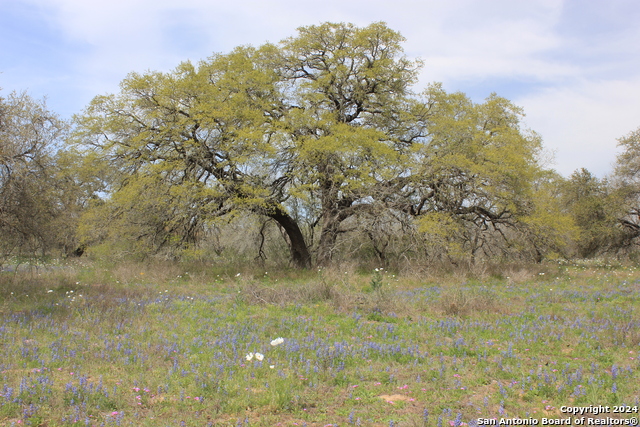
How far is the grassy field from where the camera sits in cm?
448

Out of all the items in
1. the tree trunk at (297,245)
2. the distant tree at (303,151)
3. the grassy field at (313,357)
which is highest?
the distant tree at (303,151)

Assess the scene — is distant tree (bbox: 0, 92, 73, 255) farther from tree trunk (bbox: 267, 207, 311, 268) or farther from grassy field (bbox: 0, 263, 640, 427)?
tree trunk (bbox: 267, 207, 311, 268)

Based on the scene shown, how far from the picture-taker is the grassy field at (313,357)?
4.48m

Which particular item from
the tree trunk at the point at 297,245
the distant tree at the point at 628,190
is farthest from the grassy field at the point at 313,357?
the distant tree at the point at 628,190

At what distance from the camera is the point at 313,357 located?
20.0ft

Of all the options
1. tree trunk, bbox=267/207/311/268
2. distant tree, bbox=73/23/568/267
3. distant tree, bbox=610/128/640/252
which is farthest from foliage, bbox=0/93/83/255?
distant tree, bbox=610/128/640/252

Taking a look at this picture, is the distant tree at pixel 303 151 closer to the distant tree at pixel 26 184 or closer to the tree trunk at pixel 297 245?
the tree trunk at pixel 297 245

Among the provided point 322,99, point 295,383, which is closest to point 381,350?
point 295,383

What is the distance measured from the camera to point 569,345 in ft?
21.4

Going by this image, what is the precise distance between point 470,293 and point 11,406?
850 cm

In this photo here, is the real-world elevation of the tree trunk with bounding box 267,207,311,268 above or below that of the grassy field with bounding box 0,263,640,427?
above

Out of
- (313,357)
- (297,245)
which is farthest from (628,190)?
(313,357)

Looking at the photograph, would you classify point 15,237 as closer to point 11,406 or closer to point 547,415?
point 11,406

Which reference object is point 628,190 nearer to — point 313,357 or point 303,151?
point 303,151
